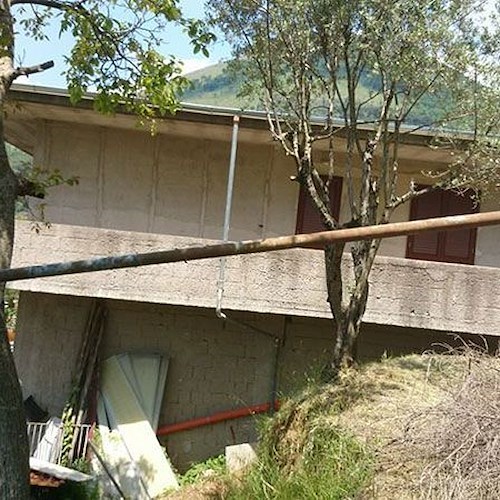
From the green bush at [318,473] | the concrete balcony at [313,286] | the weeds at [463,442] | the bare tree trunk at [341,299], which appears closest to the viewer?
the weeds at [463,442]

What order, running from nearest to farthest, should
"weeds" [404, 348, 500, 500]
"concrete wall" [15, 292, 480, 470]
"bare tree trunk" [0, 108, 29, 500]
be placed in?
1. "bare tree trunk" [0, 108, 29, 500]
2. "weeds" [404, 348, 500, 500]
3. "concrete wall" [15, 292, 480, 470]

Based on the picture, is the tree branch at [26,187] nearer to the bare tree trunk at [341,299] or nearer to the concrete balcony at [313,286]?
the bare tree trunk at [341,299]

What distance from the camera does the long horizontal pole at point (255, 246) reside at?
244 centimetres

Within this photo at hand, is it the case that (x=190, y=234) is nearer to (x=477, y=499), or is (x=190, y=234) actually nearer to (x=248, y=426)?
(x=248, y=426)

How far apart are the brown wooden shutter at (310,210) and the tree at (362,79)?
3.54 m

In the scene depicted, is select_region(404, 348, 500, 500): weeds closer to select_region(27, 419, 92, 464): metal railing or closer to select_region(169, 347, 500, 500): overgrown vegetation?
select_region(169, 347, 500, 500): overgrown vegetation

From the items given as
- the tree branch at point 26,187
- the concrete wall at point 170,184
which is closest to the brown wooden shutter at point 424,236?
the concrete wall at point 170,184

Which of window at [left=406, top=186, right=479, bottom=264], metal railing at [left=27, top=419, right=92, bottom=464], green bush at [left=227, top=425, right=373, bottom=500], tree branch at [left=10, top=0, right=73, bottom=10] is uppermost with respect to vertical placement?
tree branch at [left=10, top=0, right=73, bottom=10]

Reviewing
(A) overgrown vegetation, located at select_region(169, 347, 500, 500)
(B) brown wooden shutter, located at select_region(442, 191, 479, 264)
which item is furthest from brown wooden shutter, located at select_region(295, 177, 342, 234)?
(A) overgrown vegetation, located at select_region(169, 347, 500, 500)

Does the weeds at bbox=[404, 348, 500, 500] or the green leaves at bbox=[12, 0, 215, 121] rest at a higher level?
the green leaves at bbox=[12, 0, 215, 121]

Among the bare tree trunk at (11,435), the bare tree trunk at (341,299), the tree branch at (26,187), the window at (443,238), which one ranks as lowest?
the bare tree trunk at (11,435)

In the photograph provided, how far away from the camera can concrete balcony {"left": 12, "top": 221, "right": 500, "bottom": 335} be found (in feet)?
29.4

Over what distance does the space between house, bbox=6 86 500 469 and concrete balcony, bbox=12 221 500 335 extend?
14 mm

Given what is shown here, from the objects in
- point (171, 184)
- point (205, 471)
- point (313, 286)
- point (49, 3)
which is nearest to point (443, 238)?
point (313, 286)
